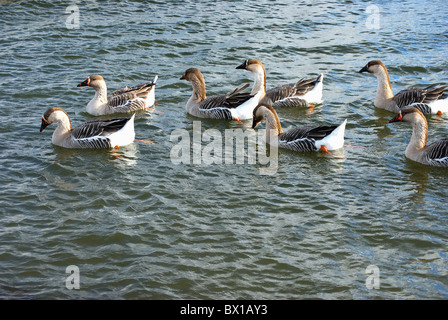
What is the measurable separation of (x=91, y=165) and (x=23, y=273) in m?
3.69

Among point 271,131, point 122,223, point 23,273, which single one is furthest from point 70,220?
point 271,131

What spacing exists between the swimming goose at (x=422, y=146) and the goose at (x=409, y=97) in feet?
6.65

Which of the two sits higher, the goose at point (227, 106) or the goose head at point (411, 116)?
the goose head at point (411, 116)

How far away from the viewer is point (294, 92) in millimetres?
14492

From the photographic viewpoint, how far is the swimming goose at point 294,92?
14.5m

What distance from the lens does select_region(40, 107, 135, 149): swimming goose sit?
39.6 ft

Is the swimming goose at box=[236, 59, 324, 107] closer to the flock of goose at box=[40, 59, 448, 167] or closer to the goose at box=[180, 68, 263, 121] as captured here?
the flock of goose at box=[40, 59, 448, 167]

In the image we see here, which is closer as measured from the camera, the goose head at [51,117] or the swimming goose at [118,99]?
the goose head at [51,117]

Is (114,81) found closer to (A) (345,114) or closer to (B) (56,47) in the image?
(B) (56,47)
